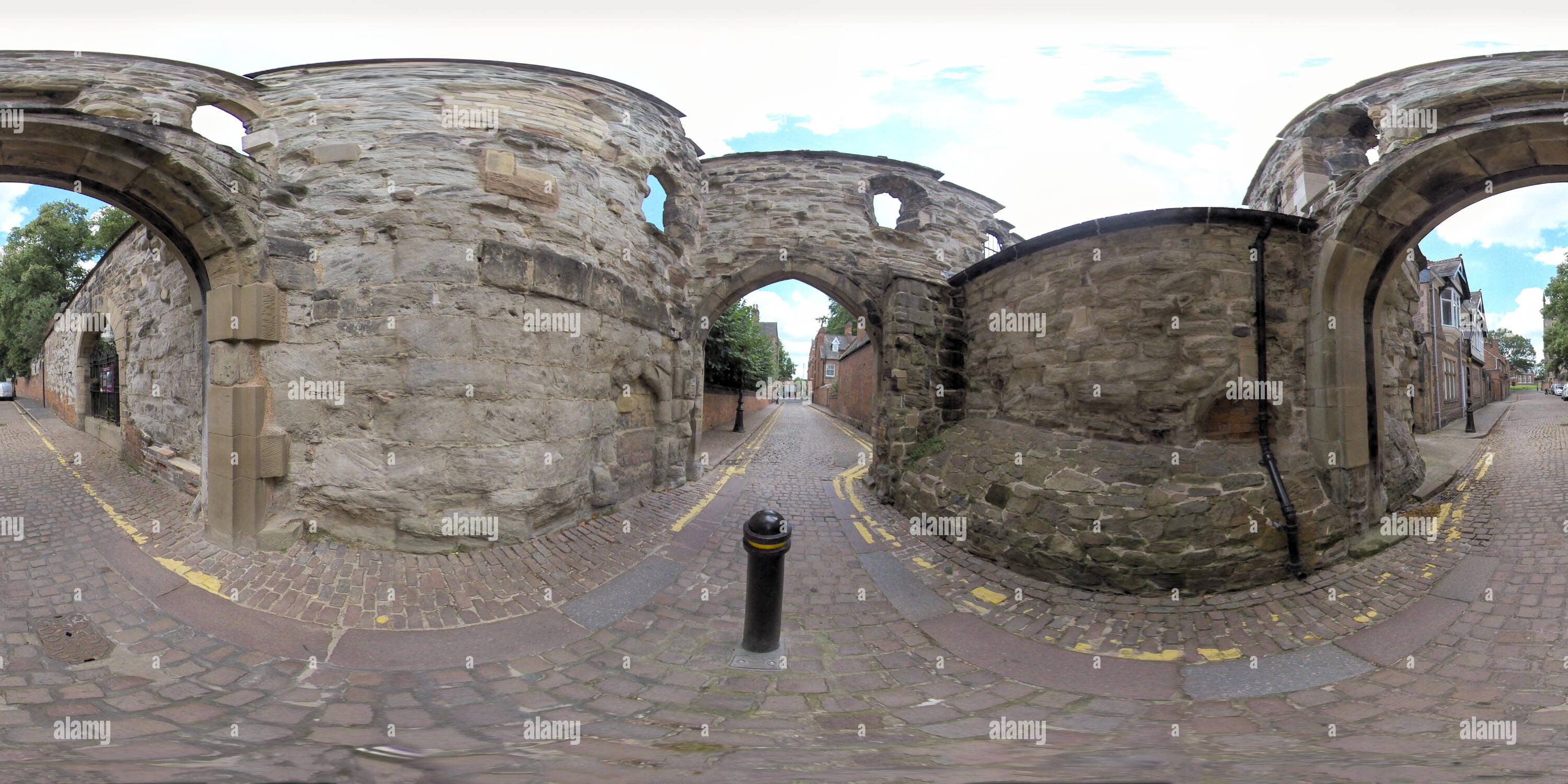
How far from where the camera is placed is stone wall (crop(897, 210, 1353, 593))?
425 cm

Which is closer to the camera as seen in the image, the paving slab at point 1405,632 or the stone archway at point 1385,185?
the paving slab at point 1405,632

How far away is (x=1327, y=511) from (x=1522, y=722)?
2061 mm

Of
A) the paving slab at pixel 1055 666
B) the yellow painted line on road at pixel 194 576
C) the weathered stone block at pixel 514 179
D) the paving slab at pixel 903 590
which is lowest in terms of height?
the paving slab at pixel 1055 666

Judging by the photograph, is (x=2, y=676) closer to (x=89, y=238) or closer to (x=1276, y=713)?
(x=1276, y=713)

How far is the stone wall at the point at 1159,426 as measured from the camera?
4246 millimetres

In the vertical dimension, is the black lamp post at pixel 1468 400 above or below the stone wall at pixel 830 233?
below

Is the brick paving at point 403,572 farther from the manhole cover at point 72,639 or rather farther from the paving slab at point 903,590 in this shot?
the paving slab at point 903,590

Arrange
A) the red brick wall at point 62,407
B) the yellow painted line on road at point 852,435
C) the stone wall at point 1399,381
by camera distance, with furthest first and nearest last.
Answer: the yellow painted line on road at point 852,435 < the red brick wall at point 62,407 < the stone wall at point 1399,381

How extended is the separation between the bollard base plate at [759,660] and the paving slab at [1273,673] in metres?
2.36

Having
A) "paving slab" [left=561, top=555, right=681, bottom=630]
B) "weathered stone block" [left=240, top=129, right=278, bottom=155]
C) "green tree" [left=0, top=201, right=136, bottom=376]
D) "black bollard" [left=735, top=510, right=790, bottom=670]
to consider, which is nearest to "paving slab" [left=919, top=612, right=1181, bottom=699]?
"black bollard" [left=735, top=510, right=790, bottom=670]

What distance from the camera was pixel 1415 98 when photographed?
4602 millimetres

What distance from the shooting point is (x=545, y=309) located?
16.7 feet

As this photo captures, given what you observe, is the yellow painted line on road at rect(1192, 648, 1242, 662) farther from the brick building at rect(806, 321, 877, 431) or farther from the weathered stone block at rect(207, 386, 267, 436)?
the weathered stone block at rect(207, 386, 267, 436)

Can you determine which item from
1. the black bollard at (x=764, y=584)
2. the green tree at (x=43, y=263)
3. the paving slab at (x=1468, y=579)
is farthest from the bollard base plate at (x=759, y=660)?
the green tree at (x=43, y=263)
